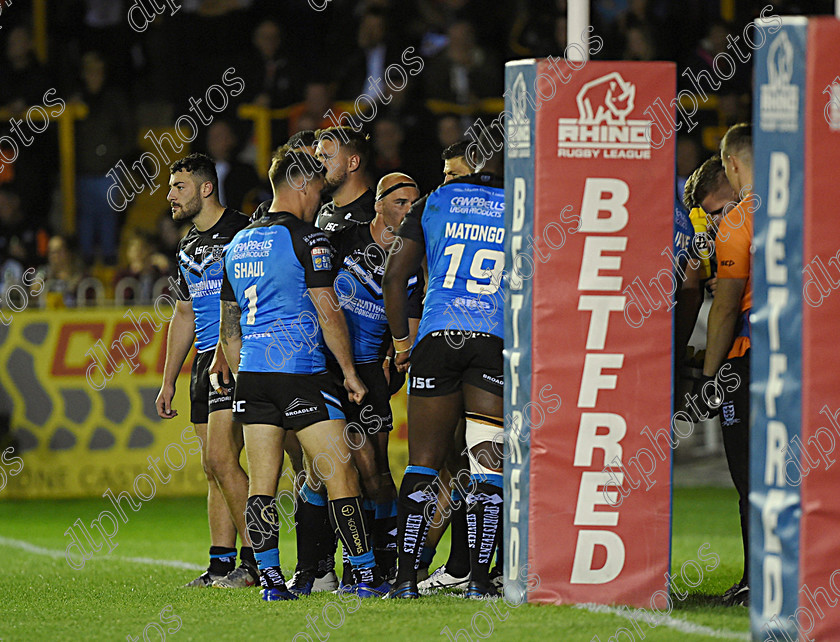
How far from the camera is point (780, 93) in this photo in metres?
4.72

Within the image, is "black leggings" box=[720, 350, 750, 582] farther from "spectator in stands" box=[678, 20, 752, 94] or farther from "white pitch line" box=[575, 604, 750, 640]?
"spectator in stands" box=[678, 20, 752, 94]

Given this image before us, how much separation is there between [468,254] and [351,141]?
1.08 meters

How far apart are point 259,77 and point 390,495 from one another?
8.83m

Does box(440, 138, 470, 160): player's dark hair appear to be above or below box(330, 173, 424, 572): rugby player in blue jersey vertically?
above

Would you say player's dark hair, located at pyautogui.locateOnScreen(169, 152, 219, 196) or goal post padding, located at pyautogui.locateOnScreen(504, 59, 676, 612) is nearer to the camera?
goal post padding, located at pyautogui.locateOnScreen(504, 59, 676, 612)

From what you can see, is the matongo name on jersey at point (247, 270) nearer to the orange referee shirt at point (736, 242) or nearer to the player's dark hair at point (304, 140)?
the player's dark hair at point (304, 140)

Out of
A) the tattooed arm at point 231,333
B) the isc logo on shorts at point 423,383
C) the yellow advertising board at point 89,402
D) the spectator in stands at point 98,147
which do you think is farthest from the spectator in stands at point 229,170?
the isc logo on shorts at point 423,383

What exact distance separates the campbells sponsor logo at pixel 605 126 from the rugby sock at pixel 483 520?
1.74 meters

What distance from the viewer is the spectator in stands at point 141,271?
1203 centimetres

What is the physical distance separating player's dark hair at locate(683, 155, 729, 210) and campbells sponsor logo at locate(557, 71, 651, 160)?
5.02 ft

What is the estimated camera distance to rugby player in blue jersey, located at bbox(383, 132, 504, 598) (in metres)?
6.41

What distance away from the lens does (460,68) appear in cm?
1484

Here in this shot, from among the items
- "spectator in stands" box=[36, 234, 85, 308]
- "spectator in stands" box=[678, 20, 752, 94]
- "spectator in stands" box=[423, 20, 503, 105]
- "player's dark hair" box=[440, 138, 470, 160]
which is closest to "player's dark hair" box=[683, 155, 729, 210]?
"player's dark hair" box=[440, 138, 470, 160]

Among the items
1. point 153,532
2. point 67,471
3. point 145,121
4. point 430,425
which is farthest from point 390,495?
point 145,121
